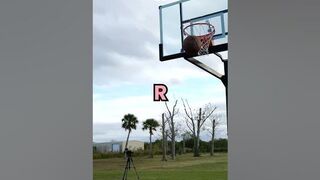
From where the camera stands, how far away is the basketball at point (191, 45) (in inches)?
209

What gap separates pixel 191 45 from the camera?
5.37 m

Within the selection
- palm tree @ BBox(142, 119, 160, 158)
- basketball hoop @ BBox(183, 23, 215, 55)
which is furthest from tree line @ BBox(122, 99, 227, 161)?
basketball hoop @ BBox(183, 23, 215, 55)

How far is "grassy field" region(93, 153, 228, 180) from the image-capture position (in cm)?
810

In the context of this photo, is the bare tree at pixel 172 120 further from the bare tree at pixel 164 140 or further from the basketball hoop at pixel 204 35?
the basketball hoop at pixel 204 35

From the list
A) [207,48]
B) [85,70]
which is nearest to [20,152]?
[85,70]

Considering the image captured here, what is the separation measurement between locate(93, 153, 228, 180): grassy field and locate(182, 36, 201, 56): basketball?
10.6 ft

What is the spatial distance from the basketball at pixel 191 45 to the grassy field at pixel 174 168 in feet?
10.6

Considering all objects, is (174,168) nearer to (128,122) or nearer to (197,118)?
(197,118)

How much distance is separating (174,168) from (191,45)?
4122mm

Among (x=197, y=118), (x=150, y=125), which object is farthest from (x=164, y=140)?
(x=197, y=118)

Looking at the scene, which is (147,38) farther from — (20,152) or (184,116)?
(20,152)

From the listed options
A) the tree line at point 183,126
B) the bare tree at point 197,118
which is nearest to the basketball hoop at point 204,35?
the tree line at point 183,126

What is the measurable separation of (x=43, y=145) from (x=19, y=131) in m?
0.15

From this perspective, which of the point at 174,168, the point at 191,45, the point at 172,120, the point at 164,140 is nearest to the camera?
the point at 191,45
